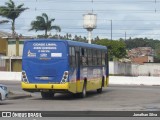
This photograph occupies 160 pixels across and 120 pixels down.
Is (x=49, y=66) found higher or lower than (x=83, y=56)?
lower

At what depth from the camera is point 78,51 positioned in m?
28.0

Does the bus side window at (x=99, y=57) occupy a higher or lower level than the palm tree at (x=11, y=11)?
lower

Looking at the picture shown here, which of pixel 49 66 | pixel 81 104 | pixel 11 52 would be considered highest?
pixel 49 66

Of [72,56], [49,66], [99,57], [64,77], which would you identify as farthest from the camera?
[99,57]

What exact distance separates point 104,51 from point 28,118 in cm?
2497

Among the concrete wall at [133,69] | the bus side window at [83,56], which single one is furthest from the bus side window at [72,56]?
the concrete wall at [133,69]

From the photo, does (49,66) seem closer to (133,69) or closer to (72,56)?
(72,56)

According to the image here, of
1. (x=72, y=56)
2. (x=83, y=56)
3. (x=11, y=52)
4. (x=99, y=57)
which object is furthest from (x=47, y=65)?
(x=11, y=52)

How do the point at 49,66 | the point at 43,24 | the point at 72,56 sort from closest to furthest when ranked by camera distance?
1. the point at 49,66
2. the point at 72,56
3. the point at 43,24

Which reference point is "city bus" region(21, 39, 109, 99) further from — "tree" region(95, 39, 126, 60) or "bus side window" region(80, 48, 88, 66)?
"tree" region(95, 39, 126, 60)

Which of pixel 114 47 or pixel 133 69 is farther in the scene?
pixel 114 47

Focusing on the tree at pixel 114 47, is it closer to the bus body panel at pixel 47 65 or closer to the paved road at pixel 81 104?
the paved road at pixel 81 104

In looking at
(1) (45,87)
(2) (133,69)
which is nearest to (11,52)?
(2) (133,69)

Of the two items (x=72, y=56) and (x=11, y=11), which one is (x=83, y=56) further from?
(x=11, y=11)
